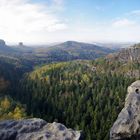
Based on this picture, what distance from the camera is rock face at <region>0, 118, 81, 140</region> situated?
30.8 meters

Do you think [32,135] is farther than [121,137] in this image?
No

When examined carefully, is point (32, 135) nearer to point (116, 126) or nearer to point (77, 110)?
point (116, 126)

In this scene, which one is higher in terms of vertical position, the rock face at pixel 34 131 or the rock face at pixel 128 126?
the rock face at pixel 34 131

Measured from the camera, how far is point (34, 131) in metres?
32.9

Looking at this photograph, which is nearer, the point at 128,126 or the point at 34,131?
the point at 34,131

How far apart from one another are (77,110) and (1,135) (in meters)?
150

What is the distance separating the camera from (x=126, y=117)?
5250 cm

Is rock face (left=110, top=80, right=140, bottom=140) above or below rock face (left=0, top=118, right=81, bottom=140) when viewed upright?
below

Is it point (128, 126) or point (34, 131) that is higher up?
point (34, 131)

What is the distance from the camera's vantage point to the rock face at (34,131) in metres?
30.8

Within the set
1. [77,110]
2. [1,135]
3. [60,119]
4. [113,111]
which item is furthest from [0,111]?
[1,135]

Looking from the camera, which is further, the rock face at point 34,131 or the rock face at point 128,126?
the rock face at point 128,126

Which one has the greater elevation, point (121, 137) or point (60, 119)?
point (121, 137)

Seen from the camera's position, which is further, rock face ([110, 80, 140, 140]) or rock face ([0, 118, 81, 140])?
rock face ([110, 80, 140, 140])
